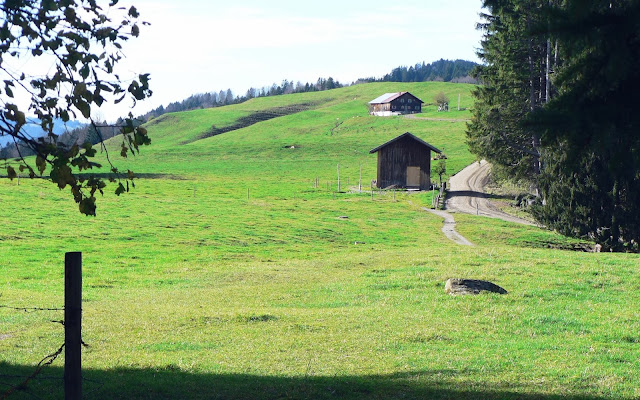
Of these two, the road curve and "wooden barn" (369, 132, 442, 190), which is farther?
"wooden barn" (369, 132, 442, 190)

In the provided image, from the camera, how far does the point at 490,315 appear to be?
57.4 ft

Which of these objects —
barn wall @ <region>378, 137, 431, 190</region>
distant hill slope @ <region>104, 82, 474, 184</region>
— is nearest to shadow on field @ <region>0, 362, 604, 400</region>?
barn wall @ <region>378, 137, 431, 190</region>

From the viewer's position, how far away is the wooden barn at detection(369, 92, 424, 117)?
18338 cm

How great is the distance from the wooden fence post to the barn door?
79.0 meters

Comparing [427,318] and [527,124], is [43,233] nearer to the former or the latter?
[427,318]

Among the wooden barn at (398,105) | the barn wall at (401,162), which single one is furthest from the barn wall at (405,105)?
the barn wall at (401,162)

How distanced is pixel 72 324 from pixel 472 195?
7250cm

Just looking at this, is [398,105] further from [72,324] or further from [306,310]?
[72,324]

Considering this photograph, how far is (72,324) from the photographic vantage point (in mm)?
8156

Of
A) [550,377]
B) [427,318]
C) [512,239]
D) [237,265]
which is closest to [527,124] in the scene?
[550,377]

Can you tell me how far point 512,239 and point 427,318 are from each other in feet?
104

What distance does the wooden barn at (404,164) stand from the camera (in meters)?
85.5

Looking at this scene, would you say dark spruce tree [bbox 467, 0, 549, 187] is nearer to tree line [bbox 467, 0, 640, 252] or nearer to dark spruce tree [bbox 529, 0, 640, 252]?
tree line [bbox 467, 0, 640, 252]

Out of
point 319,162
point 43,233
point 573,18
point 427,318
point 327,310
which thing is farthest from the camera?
point 319,162
